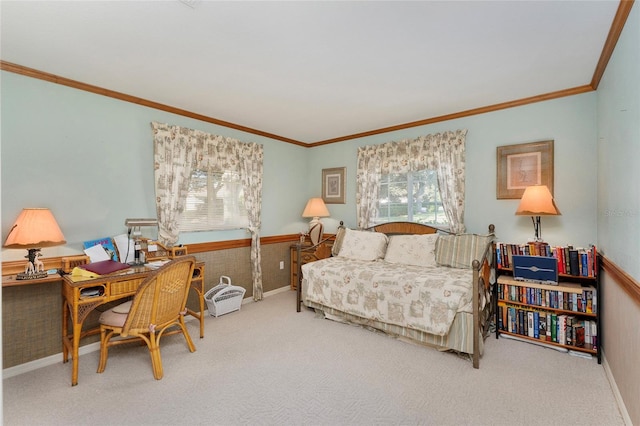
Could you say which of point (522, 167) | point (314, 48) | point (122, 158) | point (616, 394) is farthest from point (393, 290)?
point (122, 158)

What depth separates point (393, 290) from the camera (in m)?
3.24

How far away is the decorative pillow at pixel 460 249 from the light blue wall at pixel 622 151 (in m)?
0.99

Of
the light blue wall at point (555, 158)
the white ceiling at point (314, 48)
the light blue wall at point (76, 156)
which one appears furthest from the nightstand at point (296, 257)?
the white ceiling at point (314, 48)

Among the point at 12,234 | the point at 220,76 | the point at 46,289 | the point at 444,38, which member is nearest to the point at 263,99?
the point at 220,76

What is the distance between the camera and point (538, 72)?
2865 mm

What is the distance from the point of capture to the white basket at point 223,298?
3.86 metres

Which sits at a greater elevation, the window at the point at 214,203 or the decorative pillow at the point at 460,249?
the window at the point at 214,203

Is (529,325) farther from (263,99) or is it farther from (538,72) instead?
(263,99)

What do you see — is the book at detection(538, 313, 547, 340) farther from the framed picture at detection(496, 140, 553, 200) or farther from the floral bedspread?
the framed picture at detection(496, 140, 553, 200)

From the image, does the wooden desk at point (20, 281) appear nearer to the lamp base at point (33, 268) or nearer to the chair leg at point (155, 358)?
the lamp base at point (33, 268)

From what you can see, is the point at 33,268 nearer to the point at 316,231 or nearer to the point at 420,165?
the point at 316,231

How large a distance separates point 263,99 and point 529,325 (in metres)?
3.37

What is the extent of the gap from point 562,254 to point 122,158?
168 inches

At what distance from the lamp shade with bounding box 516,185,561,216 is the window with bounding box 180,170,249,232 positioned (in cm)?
321
